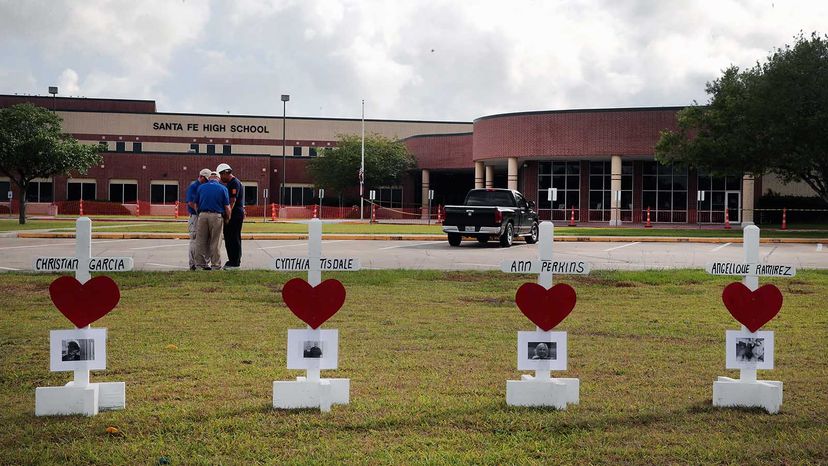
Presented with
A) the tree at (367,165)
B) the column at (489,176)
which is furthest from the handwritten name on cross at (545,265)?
the tree at (367,165)

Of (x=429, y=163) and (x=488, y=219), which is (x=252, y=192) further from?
(x=488, y=219)

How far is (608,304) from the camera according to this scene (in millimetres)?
12570

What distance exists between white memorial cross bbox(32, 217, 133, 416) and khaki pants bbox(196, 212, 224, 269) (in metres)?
8.61

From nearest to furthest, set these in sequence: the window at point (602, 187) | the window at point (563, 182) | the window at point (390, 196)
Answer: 1. the window at point (602, 187)
2. the window at point (563, 182)
3. the window at point (390, 196)

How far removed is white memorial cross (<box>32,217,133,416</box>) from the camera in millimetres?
6121

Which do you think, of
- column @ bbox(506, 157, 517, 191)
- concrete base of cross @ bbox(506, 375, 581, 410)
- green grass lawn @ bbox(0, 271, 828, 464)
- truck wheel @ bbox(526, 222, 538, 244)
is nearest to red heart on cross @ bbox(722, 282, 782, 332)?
green grass lawn @ bbox(0, 271, 828, 464)

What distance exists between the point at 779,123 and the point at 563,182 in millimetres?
21788

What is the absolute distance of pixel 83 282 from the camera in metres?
6.33

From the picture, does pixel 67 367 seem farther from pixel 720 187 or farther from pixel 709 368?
pixel 720 187

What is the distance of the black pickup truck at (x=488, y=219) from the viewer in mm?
27234

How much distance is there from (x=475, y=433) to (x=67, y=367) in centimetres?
273

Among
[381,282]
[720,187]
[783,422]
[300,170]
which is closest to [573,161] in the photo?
[720,187]

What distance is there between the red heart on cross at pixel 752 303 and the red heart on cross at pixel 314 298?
8.86ft

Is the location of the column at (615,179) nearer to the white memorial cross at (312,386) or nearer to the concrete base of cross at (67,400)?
the white memorial cross at (312,386)
